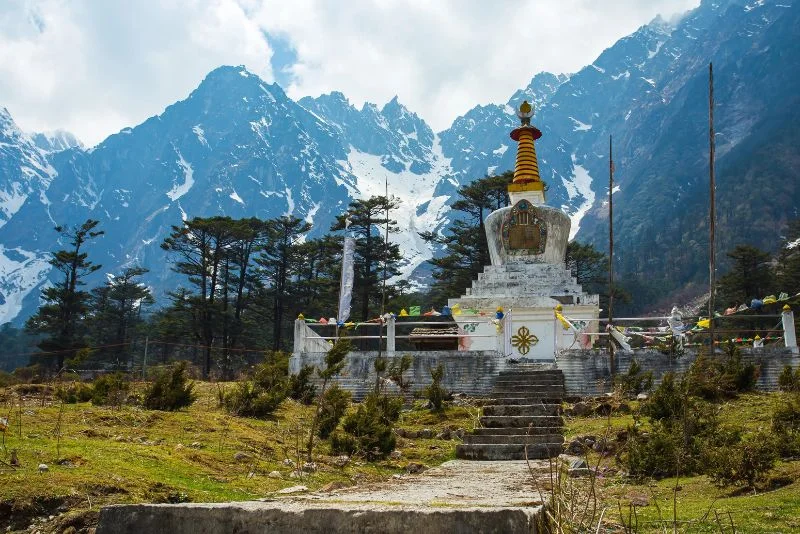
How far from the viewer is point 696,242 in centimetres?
10156

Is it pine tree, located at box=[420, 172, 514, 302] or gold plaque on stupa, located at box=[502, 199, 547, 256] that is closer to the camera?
gold plaque on stupa, located at box=[502, 199, 547, 256]

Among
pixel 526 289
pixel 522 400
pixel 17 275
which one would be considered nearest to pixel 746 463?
pixel 522 400

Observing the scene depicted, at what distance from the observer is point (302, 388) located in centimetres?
1875

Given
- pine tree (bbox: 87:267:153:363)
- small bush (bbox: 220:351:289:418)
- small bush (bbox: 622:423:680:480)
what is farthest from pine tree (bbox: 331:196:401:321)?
small bush (bbox: 622:423:680:480)

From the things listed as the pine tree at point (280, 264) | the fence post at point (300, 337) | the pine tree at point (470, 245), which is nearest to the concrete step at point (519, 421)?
the fence post at point (300, 337)

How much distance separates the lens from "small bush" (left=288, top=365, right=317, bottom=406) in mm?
18328

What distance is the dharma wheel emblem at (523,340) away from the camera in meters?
23.6

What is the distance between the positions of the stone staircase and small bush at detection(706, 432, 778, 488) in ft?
9.82

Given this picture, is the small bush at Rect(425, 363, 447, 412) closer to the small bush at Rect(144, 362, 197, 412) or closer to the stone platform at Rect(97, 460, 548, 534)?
the small bush at Rect(144, 362, 197, 412)

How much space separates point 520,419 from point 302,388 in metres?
6.04

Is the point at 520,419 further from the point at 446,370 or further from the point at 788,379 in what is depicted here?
the point at 788,379

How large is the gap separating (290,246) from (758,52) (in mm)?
129170

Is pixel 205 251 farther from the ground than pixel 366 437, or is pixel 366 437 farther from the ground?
pixel 205 251

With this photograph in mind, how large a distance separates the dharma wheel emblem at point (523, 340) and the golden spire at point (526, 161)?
29.8 feet
